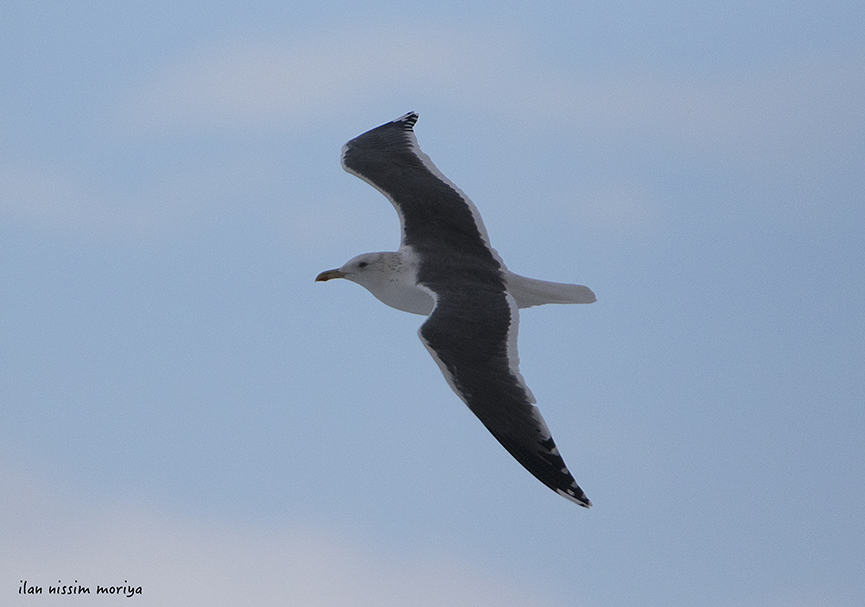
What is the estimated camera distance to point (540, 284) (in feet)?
34.5

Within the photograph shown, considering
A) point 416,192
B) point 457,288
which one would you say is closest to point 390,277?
point 457,288

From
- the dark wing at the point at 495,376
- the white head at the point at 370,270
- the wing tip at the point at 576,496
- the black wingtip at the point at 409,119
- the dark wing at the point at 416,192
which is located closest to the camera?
the wing tip at the point at 576,496

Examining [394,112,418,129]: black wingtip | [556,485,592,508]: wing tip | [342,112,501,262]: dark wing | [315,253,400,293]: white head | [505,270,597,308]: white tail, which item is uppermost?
[394,112,418,129]: black wingtip

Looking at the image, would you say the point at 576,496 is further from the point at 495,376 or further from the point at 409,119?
the point at 409,119

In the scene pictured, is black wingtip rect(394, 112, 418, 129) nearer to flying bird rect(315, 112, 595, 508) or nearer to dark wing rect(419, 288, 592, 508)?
flying bird rect(315, 112, 595, 508)

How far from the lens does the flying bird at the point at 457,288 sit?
26.8 ft

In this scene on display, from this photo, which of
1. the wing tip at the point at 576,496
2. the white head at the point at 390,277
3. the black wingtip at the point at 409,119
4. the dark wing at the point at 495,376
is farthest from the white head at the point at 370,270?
the wing tip at the point at 576,496

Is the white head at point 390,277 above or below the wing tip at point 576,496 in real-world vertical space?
above

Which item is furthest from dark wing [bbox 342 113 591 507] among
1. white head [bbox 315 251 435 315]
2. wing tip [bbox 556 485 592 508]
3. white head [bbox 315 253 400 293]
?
white head [bbox 315 253 400 293]

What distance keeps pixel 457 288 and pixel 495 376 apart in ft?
5.21

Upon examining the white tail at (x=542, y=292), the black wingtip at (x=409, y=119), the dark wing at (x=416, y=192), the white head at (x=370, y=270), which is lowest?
the white tail at (x=542, y=292)

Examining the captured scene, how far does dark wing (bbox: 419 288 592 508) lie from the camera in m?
8.01

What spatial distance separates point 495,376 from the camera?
28.0 feet

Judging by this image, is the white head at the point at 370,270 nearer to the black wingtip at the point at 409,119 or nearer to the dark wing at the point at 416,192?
the dark wing at the point at 416,192
